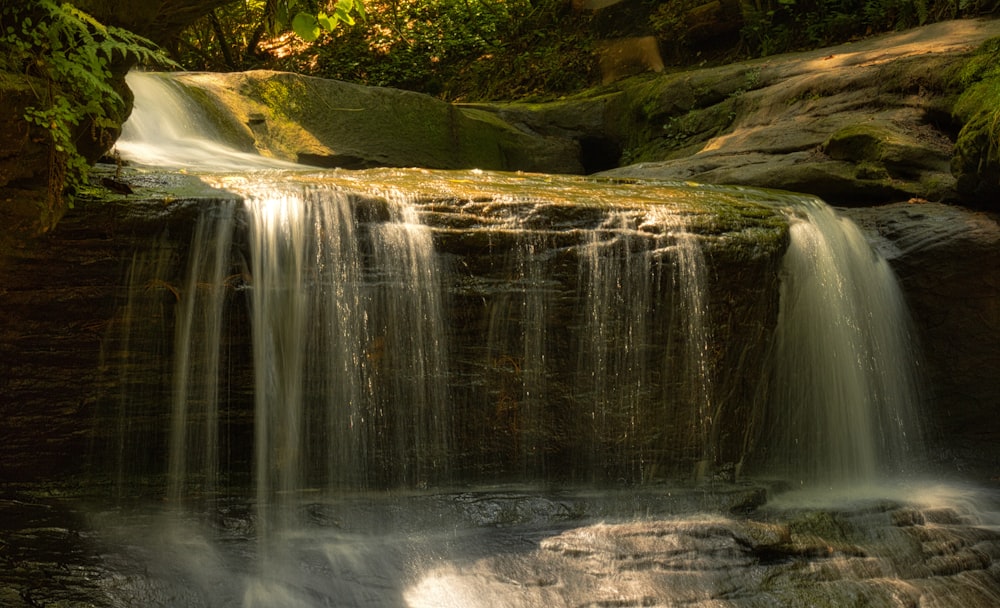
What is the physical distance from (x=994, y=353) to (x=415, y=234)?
488cm

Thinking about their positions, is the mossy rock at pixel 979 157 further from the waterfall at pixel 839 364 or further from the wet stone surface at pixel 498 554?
the wet stone surface at pixel 498 554

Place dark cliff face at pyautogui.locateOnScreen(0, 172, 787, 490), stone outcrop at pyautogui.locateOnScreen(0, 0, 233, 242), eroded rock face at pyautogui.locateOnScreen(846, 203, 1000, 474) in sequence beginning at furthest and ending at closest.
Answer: eroded rock face at pyautogui.locateOnScreen(846, 203, 1000, 474)
dark cliff face at pyautogui.locateOnScreen(0, 172, 787, 490)
stone outcrop at pyautogui.locateOnScreen(0, 0, 233, 242)

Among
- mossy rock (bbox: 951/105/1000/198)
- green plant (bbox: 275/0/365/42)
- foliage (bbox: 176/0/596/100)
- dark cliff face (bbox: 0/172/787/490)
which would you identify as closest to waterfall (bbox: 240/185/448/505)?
dark cliff face (bbox: 0/172/787/490)

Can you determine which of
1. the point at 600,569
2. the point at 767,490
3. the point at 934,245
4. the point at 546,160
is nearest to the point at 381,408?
the point at 600,569

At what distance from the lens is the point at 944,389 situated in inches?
278

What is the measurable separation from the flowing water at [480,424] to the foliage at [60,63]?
66 cm

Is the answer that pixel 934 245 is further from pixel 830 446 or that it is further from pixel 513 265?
pixel 513 265

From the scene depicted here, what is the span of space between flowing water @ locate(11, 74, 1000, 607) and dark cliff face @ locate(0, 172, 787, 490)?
2 centimetres

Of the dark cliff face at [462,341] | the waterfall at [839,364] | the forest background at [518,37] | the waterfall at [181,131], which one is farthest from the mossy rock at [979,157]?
the waterfall at [181,131]

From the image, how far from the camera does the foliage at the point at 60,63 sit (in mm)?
4477

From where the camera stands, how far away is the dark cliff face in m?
4.73

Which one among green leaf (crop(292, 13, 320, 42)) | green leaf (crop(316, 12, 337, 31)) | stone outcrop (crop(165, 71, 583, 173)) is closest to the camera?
green leaf (crop(292, 13, 320, 42))

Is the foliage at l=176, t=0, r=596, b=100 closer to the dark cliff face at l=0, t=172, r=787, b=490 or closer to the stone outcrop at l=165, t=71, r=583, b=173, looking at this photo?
the stone outcrop at l=165, t=71, r=583, b=173

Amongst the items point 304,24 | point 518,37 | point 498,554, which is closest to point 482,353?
point 498,554
